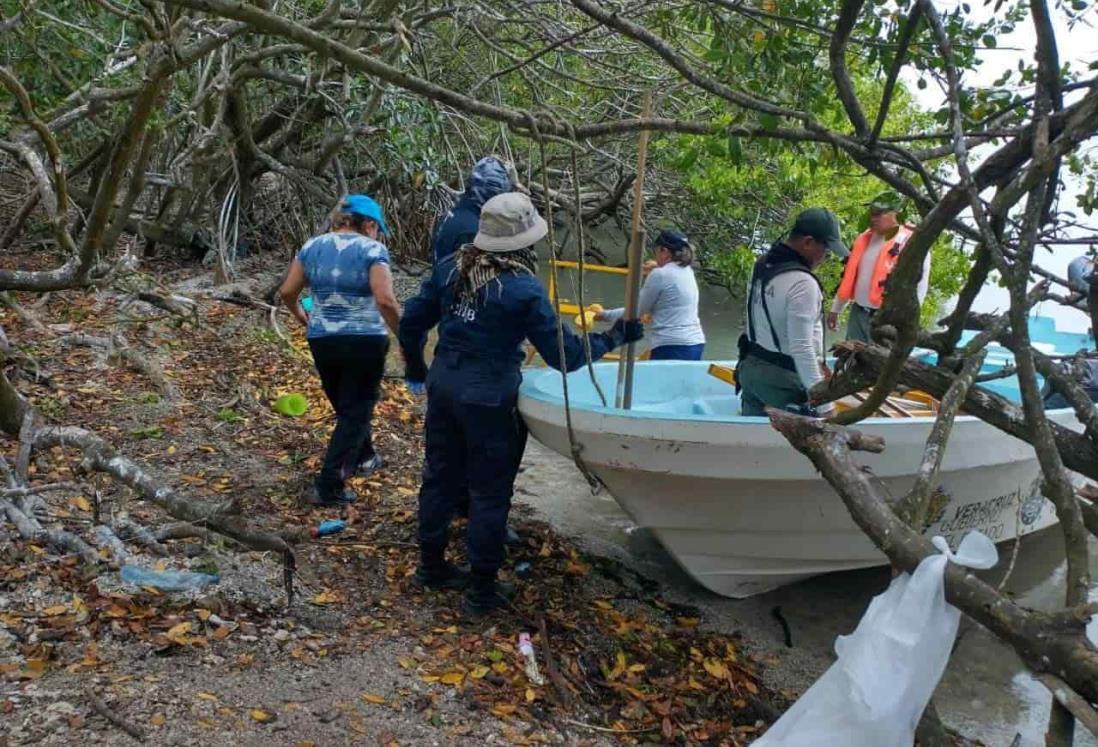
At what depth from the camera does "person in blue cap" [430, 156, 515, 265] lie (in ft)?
15.6

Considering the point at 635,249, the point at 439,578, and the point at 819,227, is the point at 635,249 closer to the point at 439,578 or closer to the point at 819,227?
the point at 819,227

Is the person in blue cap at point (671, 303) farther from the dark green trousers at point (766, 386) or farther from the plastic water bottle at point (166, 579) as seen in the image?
the plastic water bottle at point (166, 579)

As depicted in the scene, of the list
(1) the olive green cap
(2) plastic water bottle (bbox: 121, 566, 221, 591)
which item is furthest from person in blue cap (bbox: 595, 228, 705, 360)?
(2) plastic water bottle (bbox: 121, 566, 221, 591)

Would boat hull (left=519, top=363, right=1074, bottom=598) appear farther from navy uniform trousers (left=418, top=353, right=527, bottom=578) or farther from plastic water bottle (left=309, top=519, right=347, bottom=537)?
plastic water bottle (left=309, top=519, right=347, bottom=537)

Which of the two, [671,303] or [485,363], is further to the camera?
[671,303]

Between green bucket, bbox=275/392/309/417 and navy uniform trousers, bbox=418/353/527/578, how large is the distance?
9.66 ft

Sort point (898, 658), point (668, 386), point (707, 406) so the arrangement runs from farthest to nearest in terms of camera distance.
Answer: point (668, 386) → point (707, 406) → point (898, 658)

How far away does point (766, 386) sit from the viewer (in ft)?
15.0

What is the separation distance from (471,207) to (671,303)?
2.02 metres

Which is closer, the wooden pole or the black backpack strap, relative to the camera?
the black backpack strap

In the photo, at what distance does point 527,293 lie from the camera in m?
4.03

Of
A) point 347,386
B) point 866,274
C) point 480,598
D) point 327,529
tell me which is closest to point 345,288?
point 347,386

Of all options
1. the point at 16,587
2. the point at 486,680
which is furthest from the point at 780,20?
the point at 16,587

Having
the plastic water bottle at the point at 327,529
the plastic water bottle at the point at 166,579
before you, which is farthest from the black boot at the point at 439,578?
the plastic water bottle at the point at 166,579
